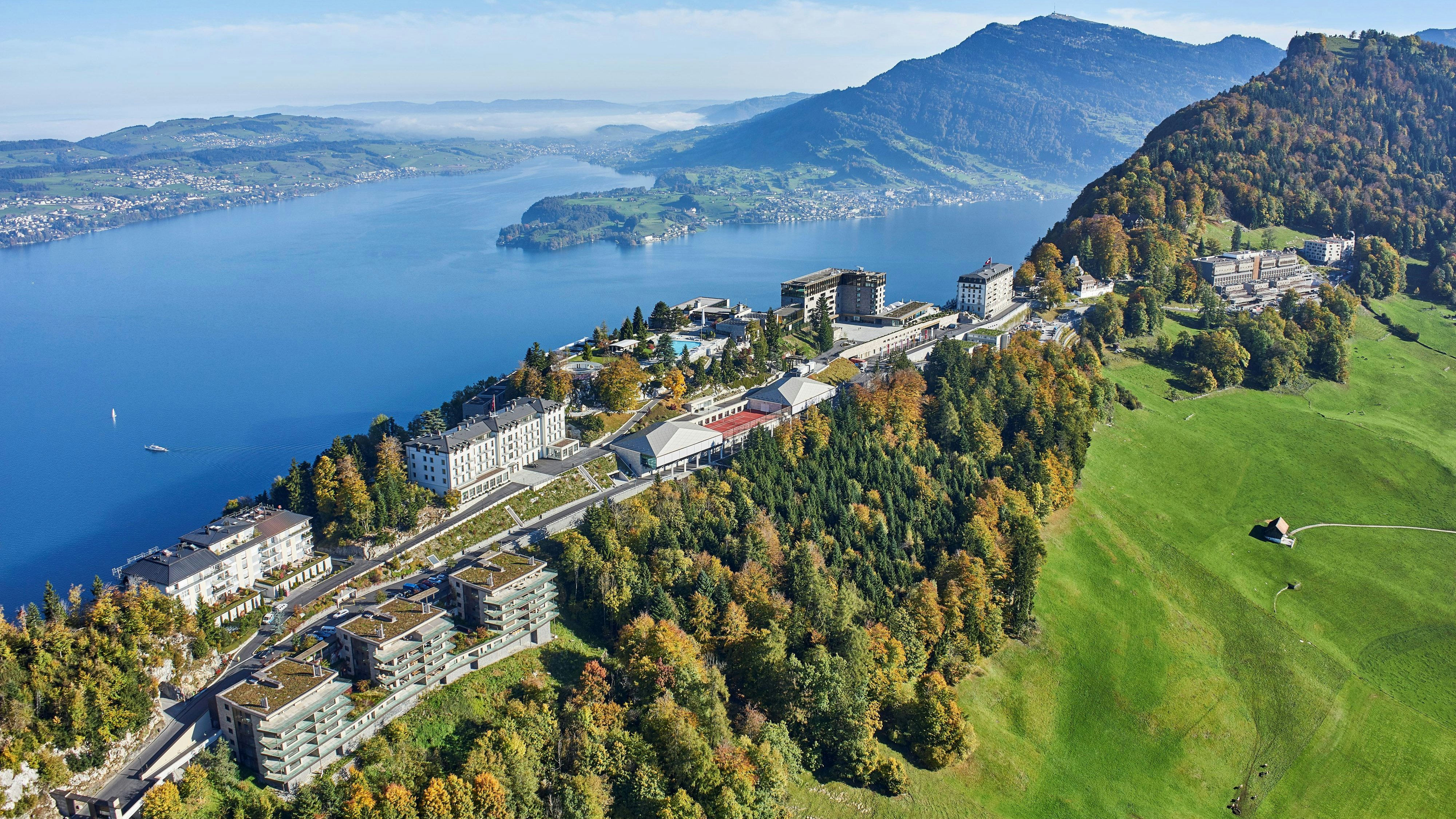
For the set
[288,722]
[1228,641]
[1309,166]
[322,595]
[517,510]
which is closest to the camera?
[288,722]

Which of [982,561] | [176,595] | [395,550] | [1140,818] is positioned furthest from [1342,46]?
[176,595]

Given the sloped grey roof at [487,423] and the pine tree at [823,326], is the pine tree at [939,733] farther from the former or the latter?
the pine tree at [823,326]

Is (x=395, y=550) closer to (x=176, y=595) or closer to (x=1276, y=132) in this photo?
(x=176, y=595)

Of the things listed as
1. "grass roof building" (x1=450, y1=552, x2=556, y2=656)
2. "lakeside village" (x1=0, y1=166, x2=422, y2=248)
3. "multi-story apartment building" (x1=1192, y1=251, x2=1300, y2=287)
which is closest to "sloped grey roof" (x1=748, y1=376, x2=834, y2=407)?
"grass roof building" (x1=450, y1=552, x2=556, y2=656)

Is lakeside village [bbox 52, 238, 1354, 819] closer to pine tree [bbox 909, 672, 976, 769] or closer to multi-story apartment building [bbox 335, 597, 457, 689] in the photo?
multi-story apartment building [bbox 335, 597, 457, 689]

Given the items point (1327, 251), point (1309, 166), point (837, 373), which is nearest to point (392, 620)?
point (837, 373)

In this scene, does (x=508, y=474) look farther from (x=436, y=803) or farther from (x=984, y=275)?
(x=984, y=275)
